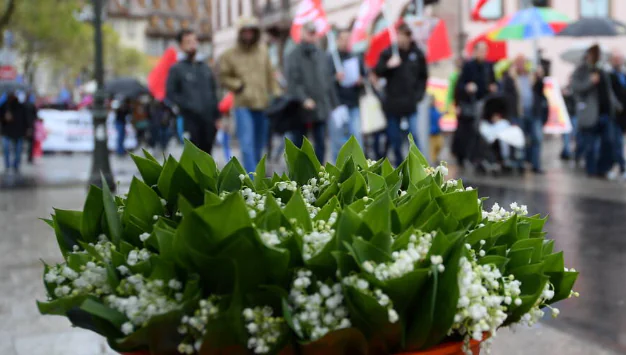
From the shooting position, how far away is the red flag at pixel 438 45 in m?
17.9

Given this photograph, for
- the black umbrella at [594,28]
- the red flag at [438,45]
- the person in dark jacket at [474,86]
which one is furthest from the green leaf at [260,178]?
the red flag at [438,45]

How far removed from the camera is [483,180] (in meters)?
13.0

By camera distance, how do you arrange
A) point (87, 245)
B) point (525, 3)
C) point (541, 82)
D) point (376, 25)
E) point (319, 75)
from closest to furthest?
point (87, 245) → point (319, 75) → point (541, 82) → point (525, 3) → point (376, 25)

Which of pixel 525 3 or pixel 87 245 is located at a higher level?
pixel 525 3

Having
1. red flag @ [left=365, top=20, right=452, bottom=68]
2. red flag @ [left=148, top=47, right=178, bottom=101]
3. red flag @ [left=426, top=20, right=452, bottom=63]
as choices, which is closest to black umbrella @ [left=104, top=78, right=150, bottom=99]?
red flag @ [left=148, top=47, right=178, bottom=101]

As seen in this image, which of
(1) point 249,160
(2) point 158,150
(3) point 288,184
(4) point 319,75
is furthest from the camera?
(2) point 158,150

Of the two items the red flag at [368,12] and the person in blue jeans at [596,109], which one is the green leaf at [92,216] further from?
the red flag at [368,12]

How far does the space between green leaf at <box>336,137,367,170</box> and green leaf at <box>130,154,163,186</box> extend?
546 millimetres

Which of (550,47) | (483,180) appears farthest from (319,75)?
(550,47)

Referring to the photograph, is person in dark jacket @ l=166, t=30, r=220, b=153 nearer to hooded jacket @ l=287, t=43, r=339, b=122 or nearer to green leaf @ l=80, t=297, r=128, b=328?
hooded jacket @ l=287, t=43, r=339, b=122

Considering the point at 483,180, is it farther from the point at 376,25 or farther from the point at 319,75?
the point at 376,25

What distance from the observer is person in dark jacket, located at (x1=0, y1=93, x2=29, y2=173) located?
60.5 ft

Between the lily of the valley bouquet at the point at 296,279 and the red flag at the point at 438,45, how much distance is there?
631 inches

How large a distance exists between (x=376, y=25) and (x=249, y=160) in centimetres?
2673
